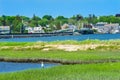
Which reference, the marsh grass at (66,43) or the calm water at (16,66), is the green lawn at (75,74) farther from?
the marsh grass at (66,43)

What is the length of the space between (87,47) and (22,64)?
16842 mm

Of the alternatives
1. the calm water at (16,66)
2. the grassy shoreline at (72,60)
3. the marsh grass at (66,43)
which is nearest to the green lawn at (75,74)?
the grassy shoreline at (72,60)

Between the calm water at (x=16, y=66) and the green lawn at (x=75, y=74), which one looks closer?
the green lawn at (x=75, y=74)

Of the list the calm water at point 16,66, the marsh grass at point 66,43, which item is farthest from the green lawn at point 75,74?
the marsh grass at point 66,43

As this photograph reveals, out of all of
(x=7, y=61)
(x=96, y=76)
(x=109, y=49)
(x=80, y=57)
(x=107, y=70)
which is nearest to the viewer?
(x=96, y=76)

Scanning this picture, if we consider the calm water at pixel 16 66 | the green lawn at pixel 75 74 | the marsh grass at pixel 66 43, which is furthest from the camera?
the marsh grass at pixel 66 43

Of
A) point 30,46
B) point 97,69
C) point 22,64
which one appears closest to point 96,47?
point 30,46

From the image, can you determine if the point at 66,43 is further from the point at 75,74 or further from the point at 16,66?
the point at 75,74

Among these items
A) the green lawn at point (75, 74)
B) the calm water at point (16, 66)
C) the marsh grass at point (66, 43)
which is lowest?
the calm water at point (16, 66)

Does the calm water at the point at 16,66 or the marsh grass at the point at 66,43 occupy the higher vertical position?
the marsh grass at the point at 66,43

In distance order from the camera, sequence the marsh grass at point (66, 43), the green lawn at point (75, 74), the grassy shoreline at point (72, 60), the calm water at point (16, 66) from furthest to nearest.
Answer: the marsh grass at point (66, 43), the calm water at point (16, 66), the grassy shoreline at point (72, 60), the green lawn at point (75, 74)

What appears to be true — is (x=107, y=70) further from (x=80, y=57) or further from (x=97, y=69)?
(x=80, y=57)

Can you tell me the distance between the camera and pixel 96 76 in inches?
1244

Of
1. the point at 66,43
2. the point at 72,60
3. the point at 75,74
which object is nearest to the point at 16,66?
the point at 72,60
